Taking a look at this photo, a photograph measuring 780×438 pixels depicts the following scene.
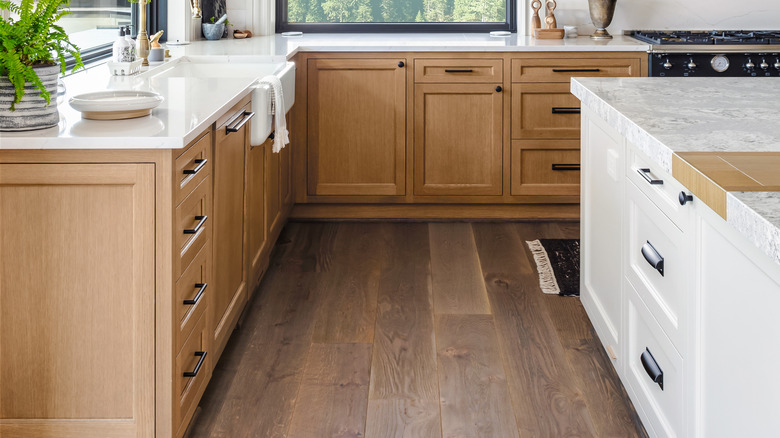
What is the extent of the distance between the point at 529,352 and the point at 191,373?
115cm

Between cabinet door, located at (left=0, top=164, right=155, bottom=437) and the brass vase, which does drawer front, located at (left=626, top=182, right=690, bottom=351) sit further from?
the brass vase

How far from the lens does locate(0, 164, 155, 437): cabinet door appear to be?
190 centimetres

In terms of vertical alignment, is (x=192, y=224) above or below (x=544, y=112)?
below

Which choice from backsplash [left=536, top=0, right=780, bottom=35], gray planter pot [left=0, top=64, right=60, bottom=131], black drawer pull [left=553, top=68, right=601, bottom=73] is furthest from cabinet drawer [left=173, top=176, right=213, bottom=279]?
backsplash [left=536, top=0, right=780, bottom=35]

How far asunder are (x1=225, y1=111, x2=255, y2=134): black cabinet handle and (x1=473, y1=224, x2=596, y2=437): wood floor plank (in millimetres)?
1138

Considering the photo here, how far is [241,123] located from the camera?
9.00 ft

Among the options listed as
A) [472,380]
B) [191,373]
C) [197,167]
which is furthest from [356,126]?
[191,373]

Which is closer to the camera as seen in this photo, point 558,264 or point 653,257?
point 653,257

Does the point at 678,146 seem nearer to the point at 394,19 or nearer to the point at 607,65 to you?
the point at 607,65

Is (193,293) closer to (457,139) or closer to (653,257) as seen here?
(653,257)

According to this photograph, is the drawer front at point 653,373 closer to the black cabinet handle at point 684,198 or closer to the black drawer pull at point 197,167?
the black cabinet handle at point 684,198

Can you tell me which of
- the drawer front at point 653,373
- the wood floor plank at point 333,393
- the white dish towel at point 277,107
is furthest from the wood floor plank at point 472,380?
the white dish towel at point 277,107

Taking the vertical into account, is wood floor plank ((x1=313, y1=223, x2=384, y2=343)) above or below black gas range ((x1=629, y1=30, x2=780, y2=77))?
below

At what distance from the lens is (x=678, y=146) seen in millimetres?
1804
